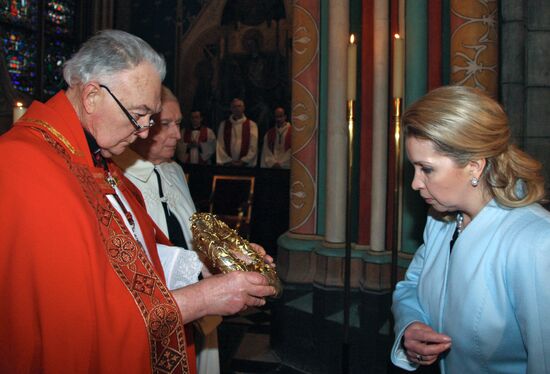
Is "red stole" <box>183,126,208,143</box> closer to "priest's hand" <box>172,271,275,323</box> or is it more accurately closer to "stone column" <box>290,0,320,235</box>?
"stone column" <box>290,0,320,235</box>

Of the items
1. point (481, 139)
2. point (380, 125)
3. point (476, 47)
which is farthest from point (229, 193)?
point (481, 139)

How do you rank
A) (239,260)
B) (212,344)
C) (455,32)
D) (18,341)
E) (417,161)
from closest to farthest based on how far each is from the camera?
(18,341)
(417,161)
(239,260)
(212,344)
(455,32)

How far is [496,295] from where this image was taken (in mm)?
1537

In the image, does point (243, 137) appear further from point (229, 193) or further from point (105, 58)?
point (105, 58)

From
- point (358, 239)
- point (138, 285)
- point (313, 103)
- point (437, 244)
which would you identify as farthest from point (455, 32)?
point (138, 285)

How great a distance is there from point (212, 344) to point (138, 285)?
3.61ft

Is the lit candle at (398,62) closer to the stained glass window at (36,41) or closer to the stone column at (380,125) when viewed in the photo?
the stone column at (380,125)

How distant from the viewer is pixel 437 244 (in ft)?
6.09

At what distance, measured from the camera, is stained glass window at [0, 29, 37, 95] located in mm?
9695

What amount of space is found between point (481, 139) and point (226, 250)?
954 mm

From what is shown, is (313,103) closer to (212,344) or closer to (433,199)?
(212,344)

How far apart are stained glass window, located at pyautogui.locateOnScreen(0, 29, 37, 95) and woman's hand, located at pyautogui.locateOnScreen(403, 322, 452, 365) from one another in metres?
10.1

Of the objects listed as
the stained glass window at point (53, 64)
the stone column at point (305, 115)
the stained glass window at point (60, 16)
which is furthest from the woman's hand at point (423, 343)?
the stained glass window at point (60, 16)

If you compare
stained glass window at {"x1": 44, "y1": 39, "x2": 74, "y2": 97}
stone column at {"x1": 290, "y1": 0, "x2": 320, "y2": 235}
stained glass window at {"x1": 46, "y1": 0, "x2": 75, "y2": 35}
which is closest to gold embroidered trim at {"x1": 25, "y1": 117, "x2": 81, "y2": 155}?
stone column at {"x1": 290, "y1": 0, "x2": 320, "y2": 235}
